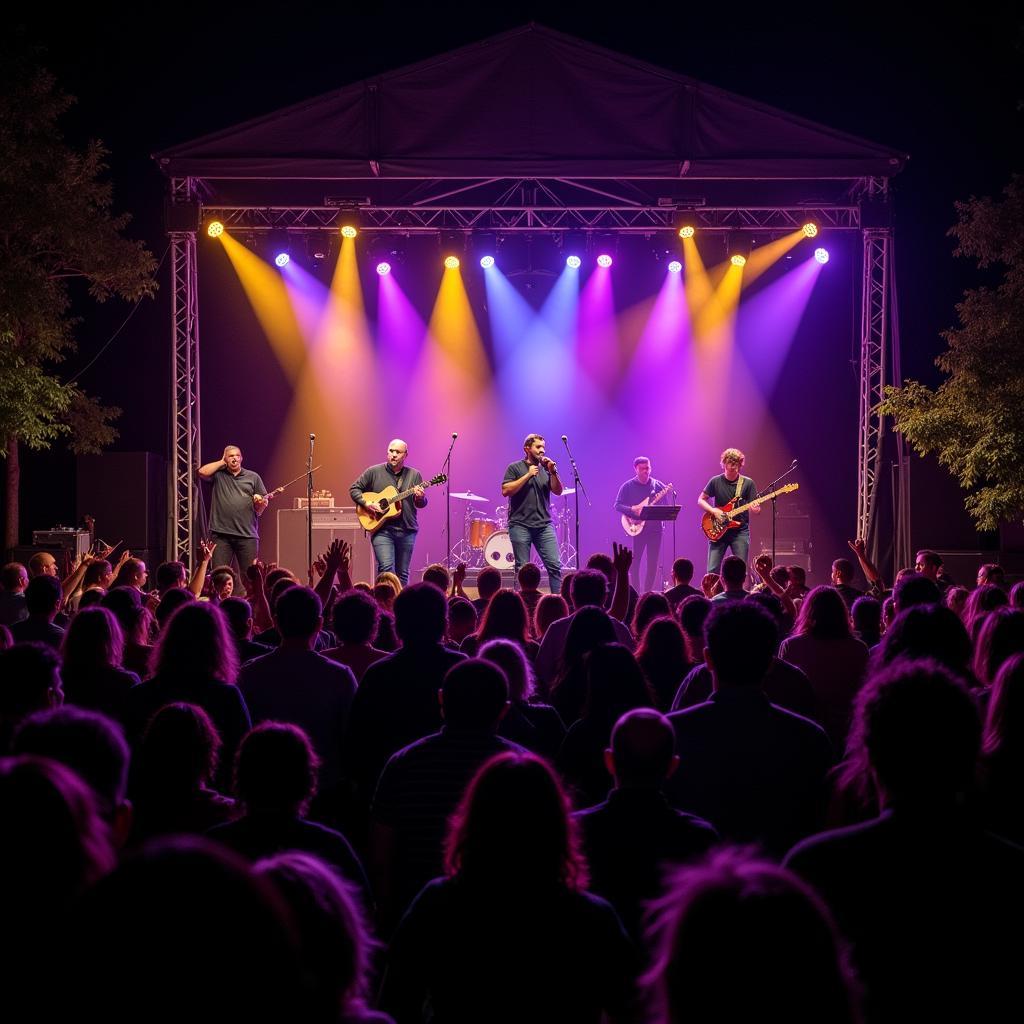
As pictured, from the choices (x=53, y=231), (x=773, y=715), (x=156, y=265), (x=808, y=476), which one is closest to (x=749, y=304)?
(x=808, y=476)

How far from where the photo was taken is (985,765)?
3035 mm

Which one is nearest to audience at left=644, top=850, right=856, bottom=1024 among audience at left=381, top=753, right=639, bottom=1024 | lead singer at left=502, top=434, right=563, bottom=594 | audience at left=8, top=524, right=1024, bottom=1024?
audience at left=8, top=524, right=1024, bottom=1024

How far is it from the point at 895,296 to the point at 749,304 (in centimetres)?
347

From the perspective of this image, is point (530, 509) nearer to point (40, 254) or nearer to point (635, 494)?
point (635, 494)

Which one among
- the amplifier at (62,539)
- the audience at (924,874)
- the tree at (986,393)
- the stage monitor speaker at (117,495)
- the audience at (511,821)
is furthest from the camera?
the stage monitor speaker at (117,495)

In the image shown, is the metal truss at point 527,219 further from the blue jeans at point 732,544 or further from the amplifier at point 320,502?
the blue jeans at point 732,544

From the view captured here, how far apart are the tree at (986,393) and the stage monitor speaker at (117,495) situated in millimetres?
10342

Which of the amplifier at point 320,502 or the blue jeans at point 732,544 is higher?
the amplifier at point 320,502

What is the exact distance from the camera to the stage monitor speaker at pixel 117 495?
15484 millimetres

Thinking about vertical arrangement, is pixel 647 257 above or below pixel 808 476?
above

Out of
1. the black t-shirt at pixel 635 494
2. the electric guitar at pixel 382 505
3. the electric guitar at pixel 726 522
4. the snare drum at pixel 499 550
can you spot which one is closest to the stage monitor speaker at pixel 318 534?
the snare drum at pixel 499 550

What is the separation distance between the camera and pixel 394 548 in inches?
520

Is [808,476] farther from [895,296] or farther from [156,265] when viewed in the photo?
[156,265]

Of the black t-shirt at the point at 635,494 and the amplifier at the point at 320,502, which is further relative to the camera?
the amplifier at the point at 320,502
